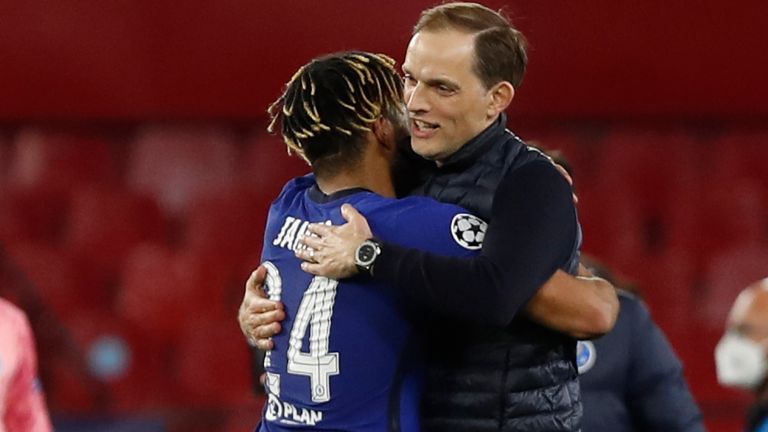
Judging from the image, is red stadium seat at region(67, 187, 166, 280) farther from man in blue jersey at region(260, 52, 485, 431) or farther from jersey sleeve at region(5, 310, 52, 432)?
man in blue jersey at region(260, 52, 485, 431)

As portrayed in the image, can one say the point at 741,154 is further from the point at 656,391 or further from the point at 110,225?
the point at 110,225

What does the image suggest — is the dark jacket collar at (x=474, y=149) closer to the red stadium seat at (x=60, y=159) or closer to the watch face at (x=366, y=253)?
the watch face at (x=366, y=253)

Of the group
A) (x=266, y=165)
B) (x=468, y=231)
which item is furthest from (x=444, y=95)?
(x=266, y=165)

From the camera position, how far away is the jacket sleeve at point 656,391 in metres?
2.33

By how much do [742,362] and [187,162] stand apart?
1.73m

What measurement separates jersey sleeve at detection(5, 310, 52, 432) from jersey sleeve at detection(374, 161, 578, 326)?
0.59 m

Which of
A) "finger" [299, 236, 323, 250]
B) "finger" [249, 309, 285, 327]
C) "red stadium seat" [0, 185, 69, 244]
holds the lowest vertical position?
"red stadium seat" [0, 185, 69, 244]

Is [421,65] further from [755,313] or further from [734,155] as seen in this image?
[734,155]

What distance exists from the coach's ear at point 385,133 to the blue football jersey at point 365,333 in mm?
60

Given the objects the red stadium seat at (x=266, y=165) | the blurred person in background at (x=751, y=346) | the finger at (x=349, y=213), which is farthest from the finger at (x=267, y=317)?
the red stadium seat at (x=266, y=165)

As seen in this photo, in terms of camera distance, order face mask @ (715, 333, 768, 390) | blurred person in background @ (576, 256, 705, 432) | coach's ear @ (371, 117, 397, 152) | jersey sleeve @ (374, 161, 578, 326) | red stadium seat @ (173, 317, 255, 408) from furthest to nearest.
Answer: red stadium seat @ (173, 317, 255, 408), blurred person in background @ (576, 256, 705, 432), face mask @ (715, 333, 768, 390), coach's ear @ (371, 117, 397, 152), jersey sleeve @ (374, 161, 578, 326)

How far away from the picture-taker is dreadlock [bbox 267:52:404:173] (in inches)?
62.6

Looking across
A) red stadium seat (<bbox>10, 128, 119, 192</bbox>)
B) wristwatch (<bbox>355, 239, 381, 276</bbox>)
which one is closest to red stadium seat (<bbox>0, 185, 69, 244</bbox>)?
red stadium seat (<bbox>10, 128, 119, 192</bbox>)

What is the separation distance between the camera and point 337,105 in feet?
5.21
